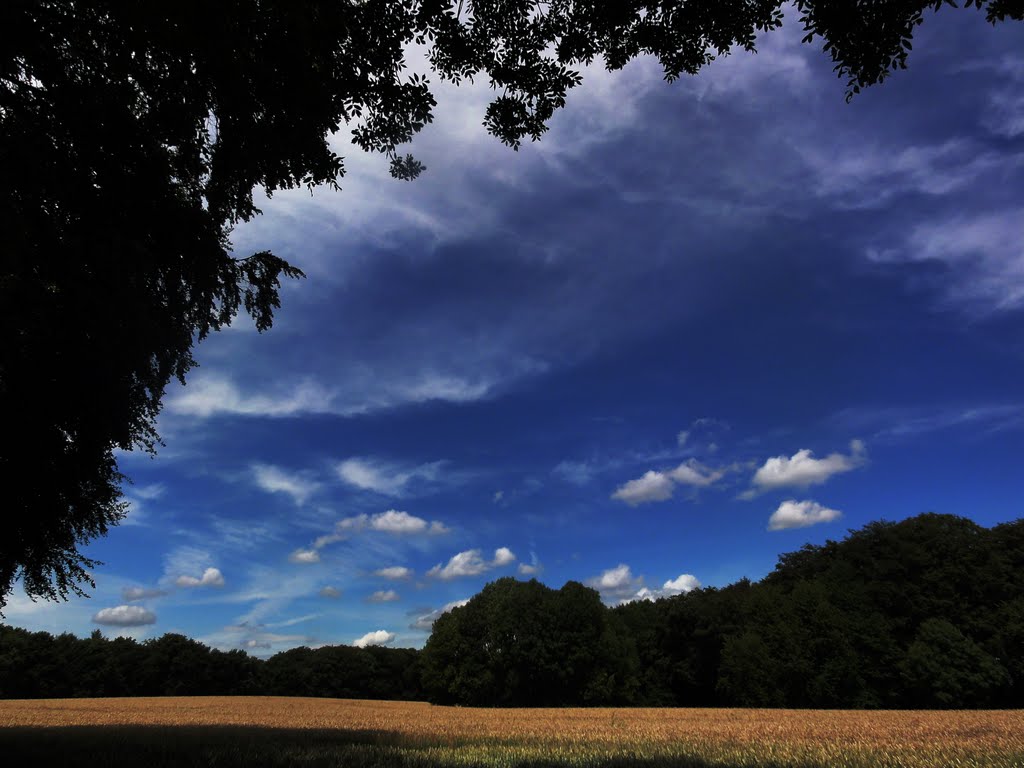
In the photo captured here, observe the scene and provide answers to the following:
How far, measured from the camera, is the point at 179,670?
272 feet

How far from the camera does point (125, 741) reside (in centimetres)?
1645

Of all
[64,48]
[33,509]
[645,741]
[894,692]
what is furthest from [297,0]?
[894,692]

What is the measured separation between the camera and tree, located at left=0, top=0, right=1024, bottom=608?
666 centimetres

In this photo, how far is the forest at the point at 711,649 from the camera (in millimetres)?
52094

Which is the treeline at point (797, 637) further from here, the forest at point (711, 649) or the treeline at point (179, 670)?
the treeline at point (179, 670)

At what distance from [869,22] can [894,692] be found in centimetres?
6497

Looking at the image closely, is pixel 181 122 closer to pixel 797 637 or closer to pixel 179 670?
Result: pixel 797 637

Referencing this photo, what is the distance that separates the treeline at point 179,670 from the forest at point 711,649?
202 mm

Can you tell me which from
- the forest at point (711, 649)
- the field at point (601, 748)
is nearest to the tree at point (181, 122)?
the field at point (601, 748)

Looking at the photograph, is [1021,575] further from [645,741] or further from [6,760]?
[6,760]

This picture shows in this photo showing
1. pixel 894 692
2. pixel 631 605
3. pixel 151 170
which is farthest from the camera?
pixel 631 605

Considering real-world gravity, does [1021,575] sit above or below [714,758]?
above

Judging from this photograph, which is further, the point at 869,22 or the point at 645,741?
the point at 645,741

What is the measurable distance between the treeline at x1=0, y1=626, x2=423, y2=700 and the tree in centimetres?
8971
